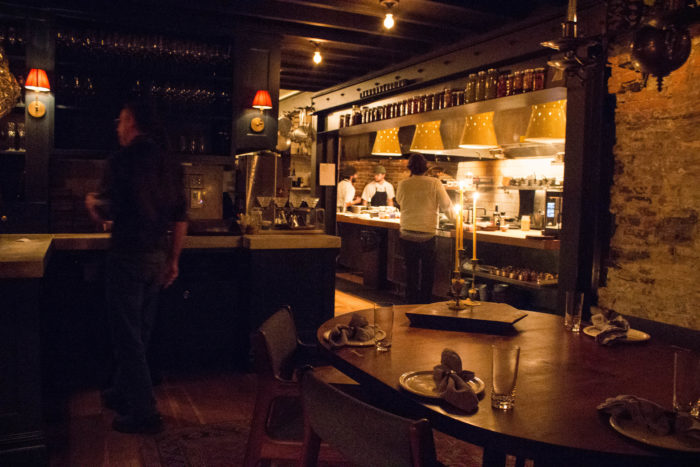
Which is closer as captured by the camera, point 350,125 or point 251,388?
point 251,388

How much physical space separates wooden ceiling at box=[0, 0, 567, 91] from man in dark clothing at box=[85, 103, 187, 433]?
231 cm

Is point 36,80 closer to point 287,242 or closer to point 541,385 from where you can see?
point 287,242

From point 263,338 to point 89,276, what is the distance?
243 centimetres

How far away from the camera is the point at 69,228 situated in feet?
16.0

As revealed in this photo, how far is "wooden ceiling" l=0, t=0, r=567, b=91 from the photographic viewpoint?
478 cm

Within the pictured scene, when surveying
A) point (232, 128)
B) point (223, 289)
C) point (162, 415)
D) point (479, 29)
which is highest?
point (479, 29)

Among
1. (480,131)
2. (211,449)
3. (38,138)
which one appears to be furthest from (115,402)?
(480,131)

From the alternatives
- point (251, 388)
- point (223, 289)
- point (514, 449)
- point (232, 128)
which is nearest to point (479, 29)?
point (232, 128)

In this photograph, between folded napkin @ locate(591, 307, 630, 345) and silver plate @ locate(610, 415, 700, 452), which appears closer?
silver plate @ locate(610, 415, 700, 452)

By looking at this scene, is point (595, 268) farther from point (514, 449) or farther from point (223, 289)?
point (514, 449)

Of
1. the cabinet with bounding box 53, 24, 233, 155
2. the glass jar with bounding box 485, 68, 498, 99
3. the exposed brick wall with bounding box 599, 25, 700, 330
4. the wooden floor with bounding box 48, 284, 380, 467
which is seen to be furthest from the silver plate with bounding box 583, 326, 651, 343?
the cabinet with bounding box 53, 24, 233, 155

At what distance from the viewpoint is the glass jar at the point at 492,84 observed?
5.19 meters

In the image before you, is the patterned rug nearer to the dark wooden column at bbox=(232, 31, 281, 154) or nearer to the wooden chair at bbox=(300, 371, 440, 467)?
the wooden chair at bbox=(300, 371, 440, 467)

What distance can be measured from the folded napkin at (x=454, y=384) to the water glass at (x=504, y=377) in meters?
0.06
